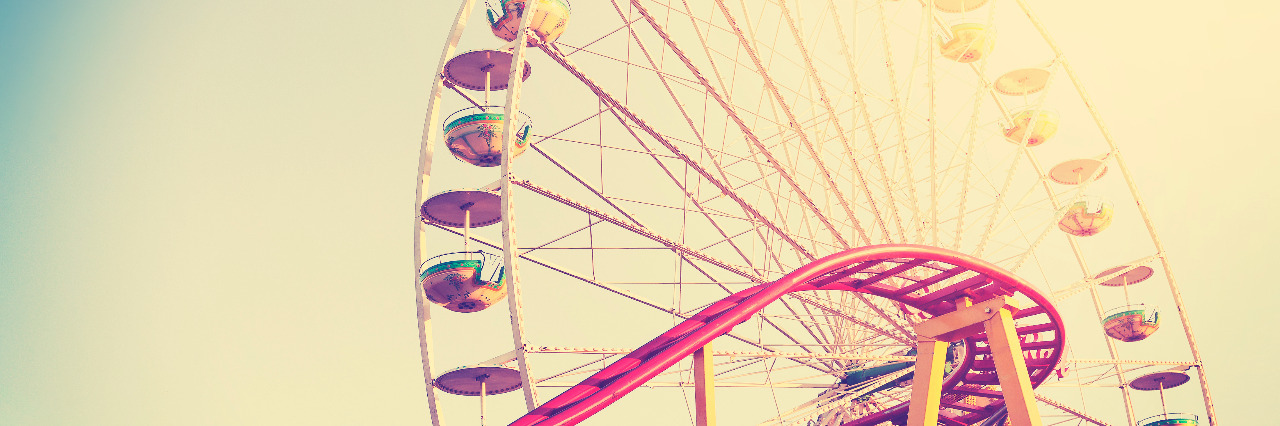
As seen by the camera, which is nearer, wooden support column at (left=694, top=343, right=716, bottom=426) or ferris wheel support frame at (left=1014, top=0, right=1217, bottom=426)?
wooden support column at (left=694, top=343, right=716, bottom=426)

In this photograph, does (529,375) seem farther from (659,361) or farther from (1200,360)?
(1200,360)

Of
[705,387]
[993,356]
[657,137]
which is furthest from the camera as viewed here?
[657,137]

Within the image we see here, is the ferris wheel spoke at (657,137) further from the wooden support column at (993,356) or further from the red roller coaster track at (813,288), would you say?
the wooden support column at (993,356)

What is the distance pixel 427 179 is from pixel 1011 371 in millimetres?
8733

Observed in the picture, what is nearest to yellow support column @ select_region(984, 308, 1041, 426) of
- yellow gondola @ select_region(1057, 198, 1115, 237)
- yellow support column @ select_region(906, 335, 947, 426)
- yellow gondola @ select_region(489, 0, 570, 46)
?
yellow support column @ select_region(906, 335, 947, 426)

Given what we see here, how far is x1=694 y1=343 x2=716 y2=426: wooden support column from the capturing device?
27.5 feet

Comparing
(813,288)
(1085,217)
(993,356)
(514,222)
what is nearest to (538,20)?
(514,222)

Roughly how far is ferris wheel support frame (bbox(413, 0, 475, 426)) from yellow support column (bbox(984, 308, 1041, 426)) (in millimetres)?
7799

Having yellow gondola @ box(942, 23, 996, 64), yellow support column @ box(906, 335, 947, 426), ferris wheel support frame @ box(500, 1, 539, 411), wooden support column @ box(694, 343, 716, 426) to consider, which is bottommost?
wooden support column @ box(694, 343, 716, 426)

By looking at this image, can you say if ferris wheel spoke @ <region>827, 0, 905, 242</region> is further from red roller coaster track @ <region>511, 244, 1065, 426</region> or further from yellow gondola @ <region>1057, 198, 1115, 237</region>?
yellow gondola @ <region>1057, 198, 1115, 237</region>

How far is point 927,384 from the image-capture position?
10.1 metres

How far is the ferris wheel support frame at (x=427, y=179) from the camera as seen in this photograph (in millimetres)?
15281

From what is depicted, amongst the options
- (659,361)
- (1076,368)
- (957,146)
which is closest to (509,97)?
(659,361)

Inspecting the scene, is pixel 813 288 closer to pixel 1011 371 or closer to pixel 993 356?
pixel 993 356
